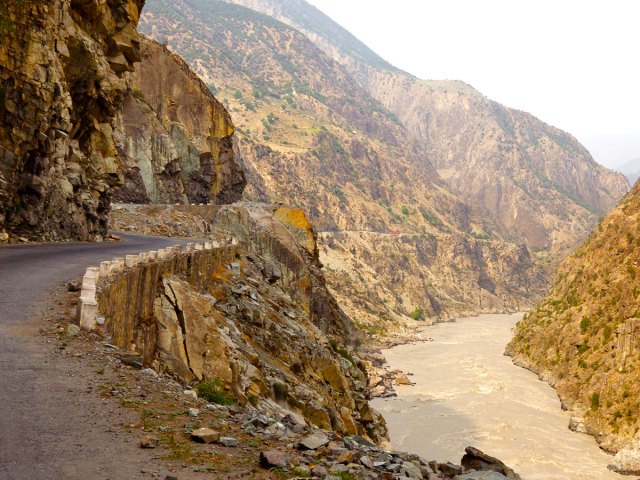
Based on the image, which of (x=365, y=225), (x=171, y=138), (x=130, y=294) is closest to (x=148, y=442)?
(x=130, y=294)

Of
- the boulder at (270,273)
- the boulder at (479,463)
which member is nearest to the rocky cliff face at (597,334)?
the boulder at (270,273)

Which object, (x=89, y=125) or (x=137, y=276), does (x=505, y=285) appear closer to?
(x=89, y=125)

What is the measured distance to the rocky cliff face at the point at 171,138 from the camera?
51.3 meters

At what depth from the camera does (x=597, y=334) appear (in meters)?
60.1

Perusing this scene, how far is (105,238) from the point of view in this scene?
31453 millimetres

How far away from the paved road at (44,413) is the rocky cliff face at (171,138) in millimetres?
40046

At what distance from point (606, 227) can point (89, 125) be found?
2663 inches

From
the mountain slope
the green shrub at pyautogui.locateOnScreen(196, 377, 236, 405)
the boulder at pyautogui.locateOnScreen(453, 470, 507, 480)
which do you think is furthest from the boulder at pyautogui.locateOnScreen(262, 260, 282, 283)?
the mountain slope

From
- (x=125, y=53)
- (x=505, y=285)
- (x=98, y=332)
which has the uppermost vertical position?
(x=125, y=53)

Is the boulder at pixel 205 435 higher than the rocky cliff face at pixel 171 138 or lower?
lower

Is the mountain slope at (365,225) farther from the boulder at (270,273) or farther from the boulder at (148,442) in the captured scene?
the boulder at (148,442)

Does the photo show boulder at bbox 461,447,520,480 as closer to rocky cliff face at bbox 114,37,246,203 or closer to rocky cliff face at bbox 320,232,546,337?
rocky cliff face at bbox 114,37,246,203

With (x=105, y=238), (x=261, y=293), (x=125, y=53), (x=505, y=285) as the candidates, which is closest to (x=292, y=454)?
(x=261, y=293)

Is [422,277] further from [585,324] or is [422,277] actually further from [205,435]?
[205,435]
